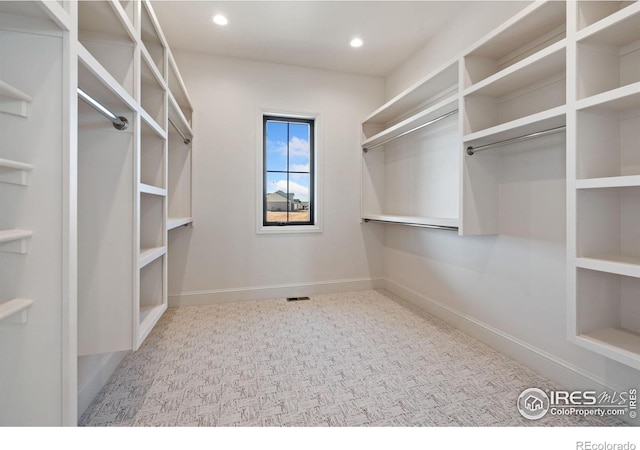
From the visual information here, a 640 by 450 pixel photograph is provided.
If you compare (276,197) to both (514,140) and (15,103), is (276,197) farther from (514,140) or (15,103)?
(15,103)

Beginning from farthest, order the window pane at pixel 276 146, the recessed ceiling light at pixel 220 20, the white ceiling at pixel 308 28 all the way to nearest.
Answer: the window pane at pixel 276 146
the recessed ceiling light at pixel 220 20
the white ceiling at pixel 308 28

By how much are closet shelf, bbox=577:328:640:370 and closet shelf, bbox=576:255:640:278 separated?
0.32 m

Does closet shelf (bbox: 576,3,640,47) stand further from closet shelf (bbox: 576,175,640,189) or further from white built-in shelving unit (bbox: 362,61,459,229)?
white built-in shelving unit (bbox: 362,61,459,229)

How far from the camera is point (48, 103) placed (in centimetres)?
96

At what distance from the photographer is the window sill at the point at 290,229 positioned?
3.30 m

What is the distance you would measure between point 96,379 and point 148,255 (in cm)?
73

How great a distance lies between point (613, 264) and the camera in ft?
3.95

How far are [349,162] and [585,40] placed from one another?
92.9 inches

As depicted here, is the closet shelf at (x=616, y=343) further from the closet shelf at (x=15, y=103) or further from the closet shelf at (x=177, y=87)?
the closet shelf at (x=177, y=87)

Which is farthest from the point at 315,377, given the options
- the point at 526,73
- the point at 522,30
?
the point at 522,30

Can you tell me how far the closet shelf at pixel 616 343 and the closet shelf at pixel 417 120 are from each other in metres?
1.60

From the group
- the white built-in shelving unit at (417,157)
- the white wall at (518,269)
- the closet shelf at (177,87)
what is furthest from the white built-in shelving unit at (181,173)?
the white wall at (518,269)

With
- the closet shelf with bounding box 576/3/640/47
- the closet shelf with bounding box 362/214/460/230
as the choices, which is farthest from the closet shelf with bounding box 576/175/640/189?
the closet shelf with bounding box 362/214/460/230
